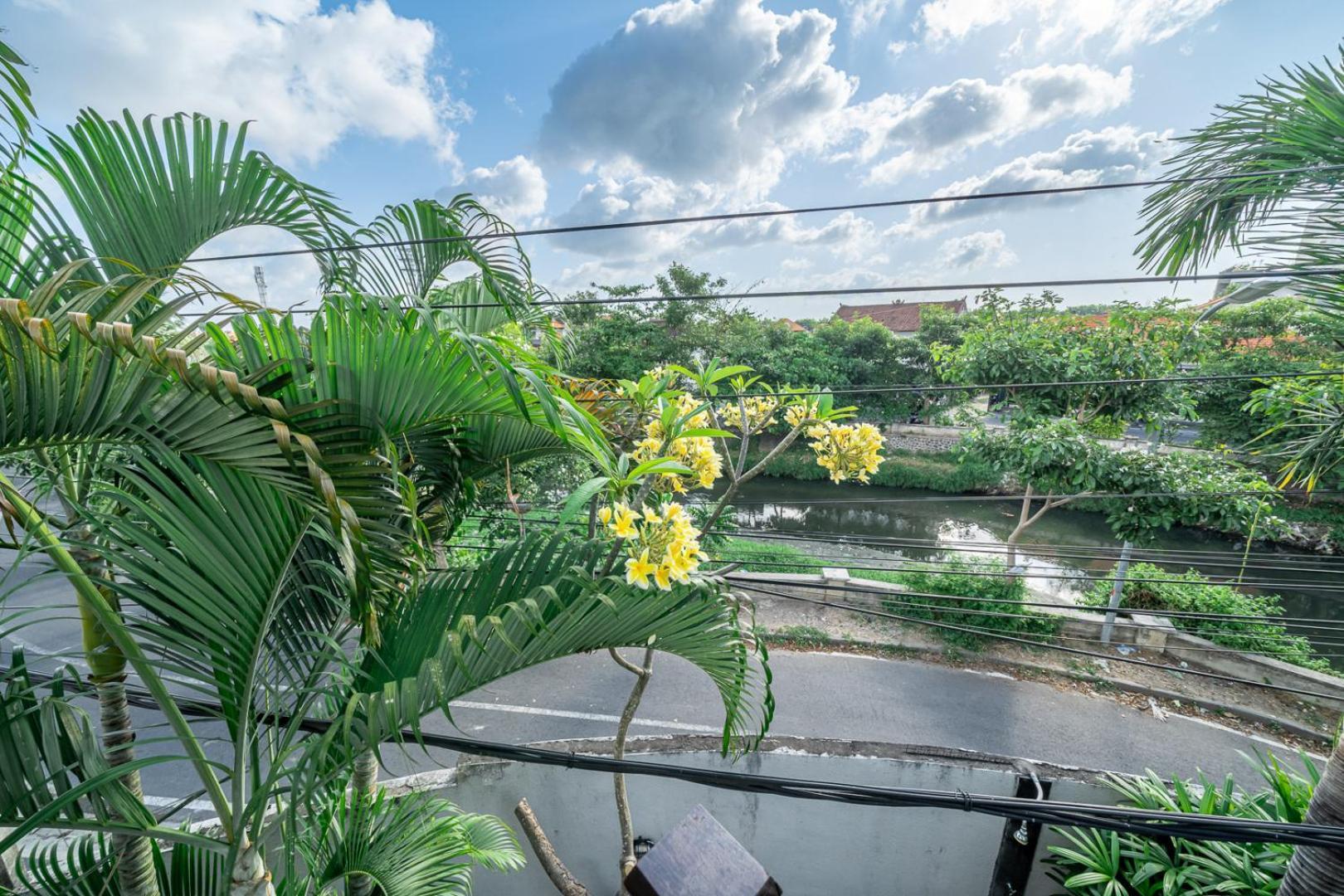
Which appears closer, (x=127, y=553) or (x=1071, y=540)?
(x=127, y=553)

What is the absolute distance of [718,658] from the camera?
1.32 meters

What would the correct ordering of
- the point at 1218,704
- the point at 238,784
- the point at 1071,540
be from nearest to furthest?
1. the point at 238,784
2. the point at 1218,704
3. the point at 1071,540

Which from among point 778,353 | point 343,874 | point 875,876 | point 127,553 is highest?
point 778,353

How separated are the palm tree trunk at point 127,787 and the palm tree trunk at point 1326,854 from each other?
3.12 metres

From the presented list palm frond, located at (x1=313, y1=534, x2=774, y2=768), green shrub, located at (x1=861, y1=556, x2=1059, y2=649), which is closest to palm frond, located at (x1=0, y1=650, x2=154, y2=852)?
palm frond, located at (x1=313, y1=534, x2=774, y2=768)

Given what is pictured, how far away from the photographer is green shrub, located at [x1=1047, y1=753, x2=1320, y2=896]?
2.21m

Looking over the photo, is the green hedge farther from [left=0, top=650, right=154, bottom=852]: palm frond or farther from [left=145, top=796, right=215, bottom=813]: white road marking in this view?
[left=0, top=650, right=154, bottom=852]: palm frond

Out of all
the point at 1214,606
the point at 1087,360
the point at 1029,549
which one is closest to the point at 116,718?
the point at 1029,549

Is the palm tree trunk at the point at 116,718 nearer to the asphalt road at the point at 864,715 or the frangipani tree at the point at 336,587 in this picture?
the frangipani tree at the point at 336,587

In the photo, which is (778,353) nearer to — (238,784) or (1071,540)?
(1071,540)

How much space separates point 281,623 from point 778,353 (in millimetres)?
13365

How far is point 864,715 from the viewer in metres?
4.46

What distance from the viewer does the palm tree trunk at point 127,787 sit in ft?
3.91

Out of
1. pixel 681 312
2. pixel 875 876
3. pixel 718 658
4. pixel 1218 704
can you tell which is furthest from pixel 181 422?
pixel 681 312
